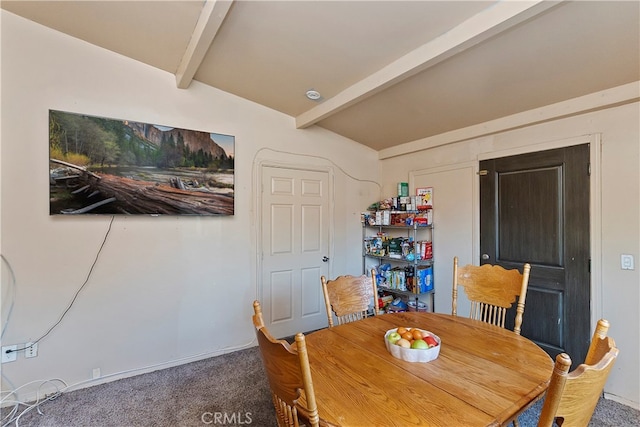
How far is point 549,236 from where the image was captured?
2547 millimetres

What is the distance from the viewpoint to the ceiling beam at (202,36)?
179 cm

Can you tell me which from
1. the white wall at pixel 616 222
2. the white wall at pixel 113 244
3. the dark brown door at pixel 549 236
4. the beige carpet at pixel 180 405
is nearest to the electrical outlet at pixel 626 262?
the white wall at pixel 616 222

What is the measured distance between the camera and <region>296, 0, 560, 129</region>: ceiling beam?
1.53 m

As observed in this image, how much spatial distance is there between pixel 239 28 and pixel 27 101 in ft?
5.64

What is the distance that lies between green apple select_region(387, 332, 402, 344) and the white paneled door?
2056 mm

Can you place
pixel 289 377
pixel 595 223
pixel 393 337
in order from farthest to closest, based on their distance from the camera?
pixel 595 223 < pixel 393 337 < pixel 289 377

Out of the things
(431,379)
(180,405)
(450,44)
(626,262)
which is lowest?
(180,405)

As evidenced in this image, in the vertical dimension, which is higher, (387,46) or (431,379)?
(387,46)

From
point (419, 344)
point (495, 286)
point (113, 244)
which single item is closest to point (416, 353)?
point (419, 344)

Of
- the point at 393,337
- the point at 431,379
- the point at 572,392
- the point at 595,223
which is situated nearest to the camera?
the point at 572,392

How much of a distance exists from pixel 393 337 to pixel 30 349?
272cm

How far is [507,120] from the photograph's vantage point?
8.93ft

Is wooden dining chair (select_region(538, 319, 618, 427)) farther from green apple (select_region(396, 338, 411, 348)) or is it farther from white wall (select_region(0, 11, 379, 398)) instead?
white wall (select_region(0, 11, 379, 398))

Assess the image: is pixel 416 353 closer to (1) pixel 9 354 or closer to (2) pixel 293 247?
(2) pixel 293 247
